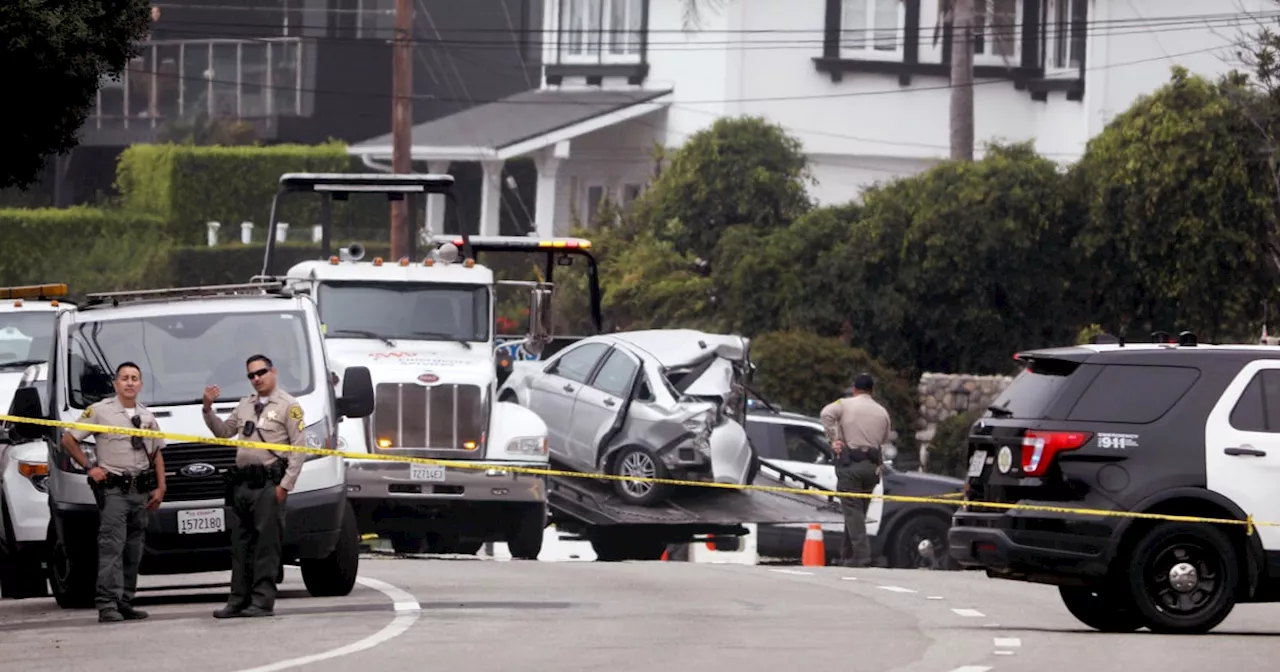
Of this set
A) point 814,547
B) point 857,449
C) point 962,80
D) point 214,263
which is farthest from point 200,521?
point 214,263

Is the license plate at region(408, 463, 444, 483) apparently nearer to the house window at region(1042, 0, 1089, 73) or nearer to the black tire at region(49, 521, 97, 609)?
the black tire at region(49, 521, 97, 609)

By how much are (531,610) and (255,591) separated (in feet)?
5.99

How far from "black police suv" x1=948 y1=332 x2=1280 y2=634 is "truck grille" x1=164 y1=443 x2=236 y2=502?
5006mm

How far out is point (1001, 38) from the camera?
49531 mm

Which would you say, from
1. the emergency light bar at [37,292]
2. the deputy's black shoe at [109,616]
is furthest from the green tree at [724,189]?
the deputy's black shoe at [109,616]

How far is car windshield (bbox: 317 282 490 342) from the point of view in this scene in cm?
2166

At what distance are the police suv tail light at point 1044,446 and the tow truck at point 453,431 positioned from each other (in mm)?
7443

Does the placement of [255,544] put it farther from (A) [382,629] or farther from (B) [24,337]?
(B) [24,337]

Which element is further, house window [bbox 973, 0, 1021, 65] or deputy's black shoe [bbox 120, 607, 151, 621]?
house window [bbox 973, 0, 1021, 65]

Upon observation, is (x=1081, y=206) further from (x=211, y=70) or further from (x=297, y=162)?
(x=211, y=70)

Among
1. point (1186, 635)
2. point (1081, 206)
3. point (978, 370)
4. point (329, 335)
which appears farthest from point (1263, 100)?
point (1186, 635)

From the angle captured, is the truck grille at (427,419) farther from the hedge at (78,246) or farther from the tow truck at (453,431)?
the hedge at (78,246)

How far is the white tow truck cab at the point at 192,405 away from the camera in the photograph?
15.5 metres

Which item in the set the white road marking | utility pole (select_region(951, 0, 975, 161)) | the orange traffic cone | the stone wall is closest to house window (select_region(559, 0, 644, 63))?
utility pole (select_region(951, 0, 975, 161))
